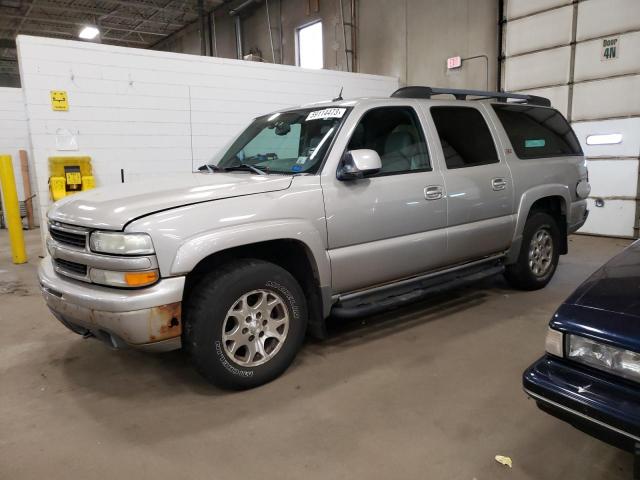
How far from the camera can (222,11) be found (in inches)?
623

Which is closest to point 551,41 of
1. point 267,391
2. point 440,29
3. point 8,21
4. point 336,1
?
point 440,29

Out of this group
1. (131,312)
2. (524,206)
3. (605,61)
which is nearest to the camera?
(131,312)

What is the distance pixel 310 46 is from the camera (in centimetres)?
1327

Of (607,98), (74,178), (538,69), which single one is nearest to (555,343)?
(74,178)

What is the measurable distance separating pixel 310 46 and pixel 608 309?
507 inches

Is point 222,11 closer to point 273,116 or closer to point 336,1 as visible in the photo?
point 336,1

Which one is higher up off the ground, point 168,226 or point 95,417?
point 168,226

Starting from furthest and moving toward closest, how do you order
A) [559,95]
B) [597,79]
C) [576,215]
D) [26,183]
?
[26,183], [559,95], [597,79], [576,215]

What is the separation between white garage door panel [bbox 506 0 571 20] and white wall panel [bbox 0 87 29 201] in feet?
35.1

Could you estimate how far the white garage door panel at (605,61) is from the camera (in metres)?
7.22

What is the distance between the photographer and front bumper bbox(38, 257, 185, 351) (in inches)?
95.3

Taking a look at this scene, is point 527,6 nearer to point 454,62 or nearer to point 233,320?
point 454,62

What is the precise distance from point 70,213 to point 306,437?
1856mm

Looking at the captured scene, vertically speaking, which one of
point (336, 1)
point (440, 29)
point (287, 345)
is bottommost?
point (287, 345)
